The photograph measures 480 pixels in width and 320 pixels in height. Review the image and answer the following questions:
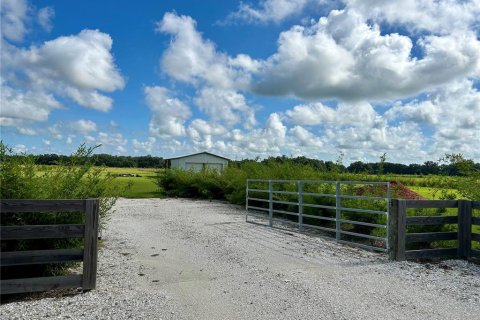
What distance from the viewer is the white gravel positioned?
4.54 metres

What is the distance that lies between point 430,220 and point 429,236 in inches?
12.2

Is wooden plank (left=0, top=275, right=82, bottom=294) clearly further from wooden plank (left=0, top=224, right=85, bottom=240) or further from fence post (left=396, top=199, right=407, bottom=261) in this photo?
fence post (left=396, top=199, right=407, bottom=261)

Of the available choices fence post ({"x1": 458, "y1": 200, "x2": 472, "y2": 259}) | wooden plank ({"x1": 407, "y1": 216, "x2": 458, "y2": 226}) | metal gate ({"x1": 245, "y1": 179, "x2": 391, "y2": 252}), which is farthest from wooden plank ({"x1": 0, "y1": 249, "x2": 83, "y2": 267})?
fence post ({"x1": 458, "y1": 200, "x2": 472, "y2": 259})

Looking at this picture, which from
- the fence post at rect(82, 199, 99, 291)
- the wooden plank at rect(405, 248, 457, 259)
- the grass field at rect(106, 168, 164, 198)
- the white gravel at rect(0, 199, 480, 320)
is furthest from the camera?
the grass field at rect(106, 168, 164, 198)

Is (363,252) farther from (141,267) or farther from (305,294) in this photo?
(141,267)

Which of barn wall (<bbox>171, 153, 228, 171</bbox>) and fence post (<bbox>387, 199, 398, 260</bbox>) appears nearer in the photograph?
fence post (<bbox>387, 199, 398, 260</bbox>)

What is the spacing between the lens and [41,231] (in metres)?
5.09

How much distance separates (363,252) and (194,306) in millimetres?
4567

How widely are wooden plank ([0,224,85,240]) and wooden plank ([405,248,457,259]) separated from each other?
220 inches

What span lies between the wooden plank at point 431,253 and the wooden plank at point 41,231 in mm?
5586

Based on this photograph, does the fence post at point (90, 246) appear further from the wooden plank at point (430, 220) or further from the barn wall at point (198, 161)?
the barn wall at point (198, 161)

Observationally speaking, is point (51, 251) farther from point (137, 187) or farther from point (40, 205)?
point (137, 187)

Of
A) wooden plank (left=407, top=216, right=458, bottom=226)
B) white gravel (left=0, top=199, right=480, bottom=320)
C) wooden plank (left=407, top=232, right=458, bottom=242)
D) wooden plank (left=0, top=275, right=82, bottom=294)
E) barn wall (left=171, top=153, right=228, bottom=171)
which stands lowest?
white gravel (left=0, top=199, right=480, bottom=320)

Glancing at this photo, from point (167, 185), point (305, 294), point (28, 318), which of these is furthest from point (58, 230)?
point (167, 185)
